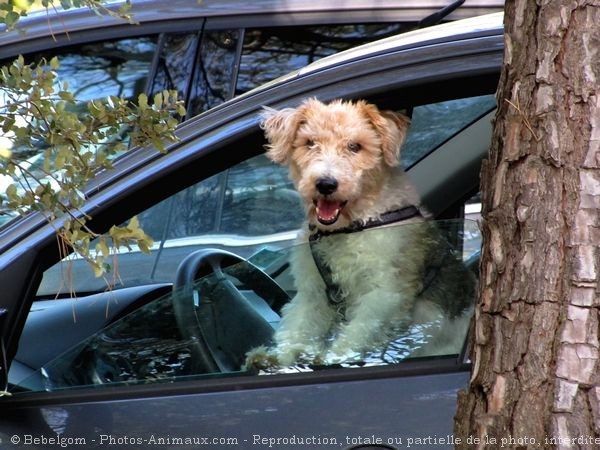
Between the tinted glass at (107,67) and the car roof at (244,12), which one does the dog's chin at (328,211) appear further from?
the tinted glass at (107,67)

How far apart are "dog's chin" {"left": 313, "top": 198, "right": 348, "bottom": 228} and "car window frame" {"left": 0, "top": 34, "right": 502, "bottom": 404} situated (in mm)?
556

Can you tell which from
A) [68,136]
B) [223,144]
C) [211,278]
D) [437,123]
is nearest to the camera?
[68,136]

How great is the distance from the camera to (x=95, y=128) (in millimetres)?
2287

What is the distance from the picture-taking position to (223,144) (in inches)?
106

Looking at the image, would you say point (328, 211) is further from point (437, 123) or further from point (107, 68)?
point (107, 68)

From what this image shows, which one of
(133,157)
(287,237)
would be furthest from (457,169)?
(133,157)

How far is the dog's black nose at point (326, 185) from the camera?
11.4 feet

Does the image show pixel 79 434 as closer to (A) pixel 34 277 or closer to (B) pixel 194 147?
(A) pixel 34 277

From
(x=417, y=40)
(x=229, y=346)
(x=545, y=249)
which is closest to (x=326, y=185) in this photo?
(x=417, y=40)

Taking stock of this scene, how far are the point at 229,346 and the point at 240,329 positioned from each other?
0.06 m

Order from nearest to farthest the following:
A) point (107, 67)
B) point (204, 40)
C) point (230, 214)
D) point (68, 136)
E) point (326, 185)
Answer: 1. point (68, 136)
2. point (326, 185)
3. point (230, 214)
4. point (204, 40)
5. point (107, 67)

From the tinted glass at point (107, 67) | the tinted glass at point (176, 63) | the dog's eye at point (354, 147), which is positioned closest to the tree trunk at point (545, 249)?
the dog's eye at point (354, 147)

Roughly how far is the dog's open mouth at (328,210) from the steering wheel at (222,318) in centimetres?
53

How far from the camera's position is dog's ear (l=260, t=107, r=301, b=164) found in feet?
9.51
